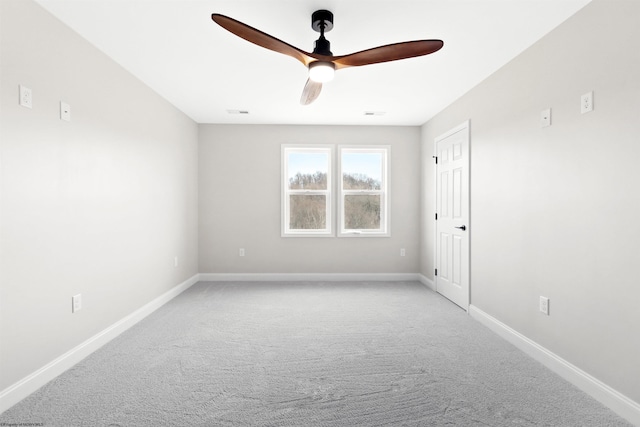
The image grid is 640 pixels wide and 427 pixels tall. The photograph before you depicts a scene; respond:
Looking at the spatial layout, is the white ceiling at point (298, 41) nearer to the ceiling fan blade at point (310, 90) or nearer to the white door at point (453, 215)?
the ceiling fan blade at point (310, 90)

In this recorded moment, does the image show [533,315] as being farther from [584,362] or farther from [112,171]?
[112,171]

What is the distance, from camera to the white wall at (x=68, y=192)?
1918mm

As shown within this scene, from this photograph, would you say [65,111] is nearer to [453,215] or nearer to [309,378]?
[309,378]

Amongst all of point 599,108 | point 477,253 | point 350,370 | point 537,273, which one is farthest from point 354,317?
point 599,108

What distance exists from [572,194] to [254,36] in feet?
7.48

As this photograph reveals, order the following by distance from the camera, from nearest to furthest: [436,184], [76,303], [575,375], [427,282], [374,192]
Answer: [575,375] → [76,303] → [436,184] → [427,282] → [374,192]

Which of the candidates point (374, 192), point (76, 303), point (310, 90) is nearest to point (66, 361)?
point (76, 303)

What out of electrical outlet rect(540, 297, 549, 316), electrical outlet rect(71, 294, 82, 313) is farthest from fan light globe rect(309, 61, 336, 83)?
electrical outlet rect(71, 294, 82, 313)

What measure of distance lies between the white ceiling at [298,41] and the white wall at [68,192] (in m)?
0.27

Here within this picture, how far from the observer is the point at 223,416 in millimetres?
1798

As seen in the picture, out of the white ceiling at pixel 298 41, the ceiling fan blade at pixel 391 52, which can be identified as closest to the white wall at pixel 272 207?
the white ceiling at pixel 298 41

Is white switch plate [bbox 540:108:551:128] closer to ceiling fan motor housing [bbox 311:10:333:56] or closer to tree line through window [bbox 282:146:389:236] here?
ceiling fan motor housing [bbox 311:10:333:56]

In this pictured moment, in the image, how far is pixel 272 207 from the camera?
16.6ft

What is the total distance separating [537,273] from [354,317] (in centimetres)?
171
